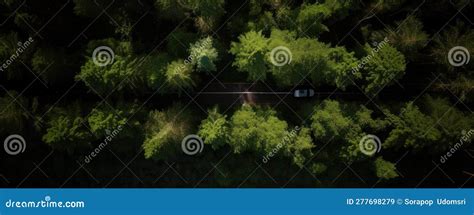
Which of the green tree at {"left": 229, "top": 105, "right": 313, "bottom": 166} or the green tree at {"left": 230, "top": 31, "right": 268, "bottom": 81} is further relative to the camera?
the green tree at {"left": 229, "top": 105, "right": 313, "bottom": 166}

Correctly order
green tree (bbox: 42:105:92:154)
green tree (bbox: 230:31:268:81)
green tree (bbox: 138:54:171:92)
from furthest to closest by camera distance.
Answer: green tree (bbox: 42:105:92:154) < green tree (bbox: 138:54:171:92) < green tree (bbox: 230:31:268:81)

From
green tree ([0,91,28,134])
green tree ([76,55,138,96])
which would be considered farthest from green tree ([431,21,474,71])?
green tree ([0,91,28,134])

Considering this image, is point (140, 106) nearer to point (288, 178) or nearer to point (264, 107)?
point (264, 107)

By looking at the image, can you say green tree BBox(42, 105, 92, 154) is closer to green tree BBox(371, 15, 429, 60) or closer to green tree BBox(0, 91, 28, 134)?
green tree BBox(0, 91, 28, 134)

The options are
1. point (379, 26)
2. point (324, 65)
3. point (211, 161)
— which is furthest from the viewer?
point (211, 161)

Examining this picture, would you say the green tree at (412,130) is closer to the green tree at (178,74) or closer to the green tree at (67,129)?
the green tree at (178,74)

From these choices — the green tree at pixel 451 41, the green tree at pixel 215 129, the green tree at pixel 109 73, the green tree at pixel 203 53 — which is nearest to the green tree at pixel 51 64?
the green tree at pixel 109 73

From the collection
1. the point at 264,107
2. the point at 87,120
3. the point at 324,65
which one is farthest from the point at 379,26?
the point at 87,120

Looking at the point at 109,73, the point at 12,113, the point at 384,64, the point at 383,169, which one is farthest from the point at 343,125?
the point at 12,113

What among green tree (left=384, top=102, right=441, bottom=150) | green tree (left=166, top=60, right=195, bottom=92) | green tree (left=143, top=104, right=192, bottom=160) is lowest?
green tree (left=143, top=104, right=192, bottom=160)

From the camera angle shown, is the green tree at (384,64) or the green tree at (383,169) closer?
the green tree at (384,64)

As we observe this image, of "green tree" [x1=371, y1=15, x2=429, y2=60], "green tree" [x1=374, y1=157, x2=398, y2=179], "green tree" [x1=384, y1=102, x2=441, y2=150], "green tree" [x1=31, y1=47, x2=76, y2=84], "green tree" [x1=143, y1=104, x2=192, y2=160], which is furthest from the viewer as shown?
"green tree" [x1=374, y1=157, x2=398, y2=179]
